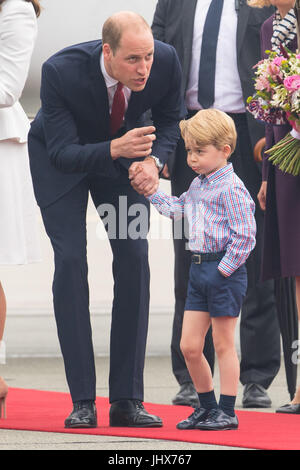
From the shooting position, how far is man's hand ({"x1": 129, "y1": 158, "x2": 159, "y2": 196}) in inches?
164

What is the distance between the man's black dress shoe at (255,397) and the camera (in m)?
5.05

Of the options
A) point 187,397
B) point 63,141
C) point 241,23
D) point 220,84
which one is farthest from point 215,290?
point 241,23

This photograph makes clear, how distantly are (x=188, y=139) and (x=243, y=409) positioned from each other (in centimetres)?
130

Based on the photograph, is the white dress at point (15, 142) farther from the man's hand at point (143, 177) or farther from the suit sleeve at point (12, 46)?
the man's hand at point (143, 177)

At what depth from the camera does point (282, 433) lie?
4043mm

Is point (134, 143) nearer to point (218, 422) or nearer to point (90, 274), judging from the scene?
point (218, 422)

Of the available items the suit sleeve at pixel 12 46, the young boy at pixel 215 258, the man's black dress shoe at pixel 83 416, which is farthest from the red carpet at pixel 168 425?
the suit sleeve at pixel 12 46

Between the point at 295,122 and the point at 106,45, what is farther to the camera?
the point at 295,122

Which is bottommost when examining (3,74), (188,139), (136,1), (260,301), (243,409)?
(243,409)

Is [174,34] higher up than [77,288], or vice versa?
[174,34]

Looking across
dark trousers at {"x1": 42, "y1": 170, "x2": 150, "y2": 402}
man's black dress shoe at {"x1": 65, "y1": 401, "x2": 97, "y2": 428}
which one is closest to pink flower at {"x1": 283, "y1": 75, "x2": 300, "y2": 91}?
dark trousers at {"x1": 42, "y1": 170, "x2": 150, "y2": 402}
